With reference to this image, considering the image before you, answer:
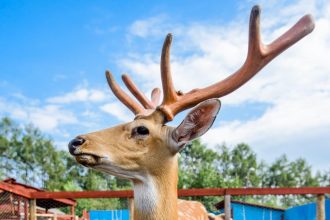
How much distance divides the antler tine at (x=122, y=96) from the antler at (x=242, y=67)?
457mm

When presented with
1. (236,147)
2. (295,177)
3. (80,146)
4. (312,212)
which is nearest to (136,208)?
(80,146)

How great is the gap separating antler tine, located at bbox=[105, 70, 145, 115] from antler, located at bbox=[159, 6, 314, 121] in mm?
457

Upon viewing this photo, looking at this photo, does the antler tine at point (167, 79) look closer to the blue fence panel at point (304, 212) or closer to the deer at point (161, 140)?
the deer at point (161, 140)

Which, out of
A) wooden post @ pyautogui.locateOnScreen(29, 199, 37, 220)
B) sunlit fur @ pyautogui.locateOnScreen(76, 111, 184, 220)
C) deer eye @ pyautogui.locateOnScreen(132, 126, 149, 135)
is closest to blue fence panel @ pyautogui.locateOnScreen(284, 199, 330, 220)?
wooden post @ pyautogui.locateOnScreen(29, 199, 37, 220)

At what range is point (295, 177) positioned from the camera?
44625 millimetres

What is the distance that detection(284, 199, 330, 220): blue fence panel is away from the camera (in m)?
6.47

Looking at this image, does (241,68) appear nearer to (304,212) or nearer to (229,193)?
(229,193)

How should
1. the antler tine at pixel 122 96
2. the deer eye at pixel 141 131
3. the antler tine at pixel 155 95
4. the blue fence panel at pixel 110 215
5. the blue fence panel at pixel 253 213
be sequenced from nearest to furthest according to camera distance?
the deer eye at pixel 141 131 < the antler tine at pixel 122 96 < the antler tine at pixel 155 95 < the blue fence panel at pixel 110 215 < the blue fence panel at pixel 253 213

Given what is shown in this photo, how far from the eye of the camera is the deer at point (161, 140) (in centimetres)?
271

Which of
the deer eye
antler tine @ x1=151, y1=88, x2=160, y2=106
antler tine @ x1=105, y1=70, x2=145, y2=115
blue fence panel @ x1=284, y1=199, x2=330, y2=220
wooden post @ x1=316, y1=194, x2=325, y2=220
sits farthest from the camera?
blue fence panel @ x1=284, y1=199, x2=330, y2=220

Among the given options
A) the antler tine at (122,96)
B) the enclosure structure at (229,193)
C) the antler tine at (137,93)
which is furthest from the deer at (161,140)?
the enclosure structure at (229,193)

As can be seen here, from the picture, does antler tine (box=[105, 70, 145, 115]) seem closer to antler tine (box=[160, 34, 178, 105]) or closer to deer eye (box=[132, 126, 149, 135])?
antler tine (box=[160, 34, 178, 105])

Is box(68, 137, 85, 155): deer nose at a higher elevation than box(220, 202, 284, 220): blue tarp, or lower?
higher

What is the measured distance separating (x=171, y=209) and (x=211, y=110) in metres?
0.66
